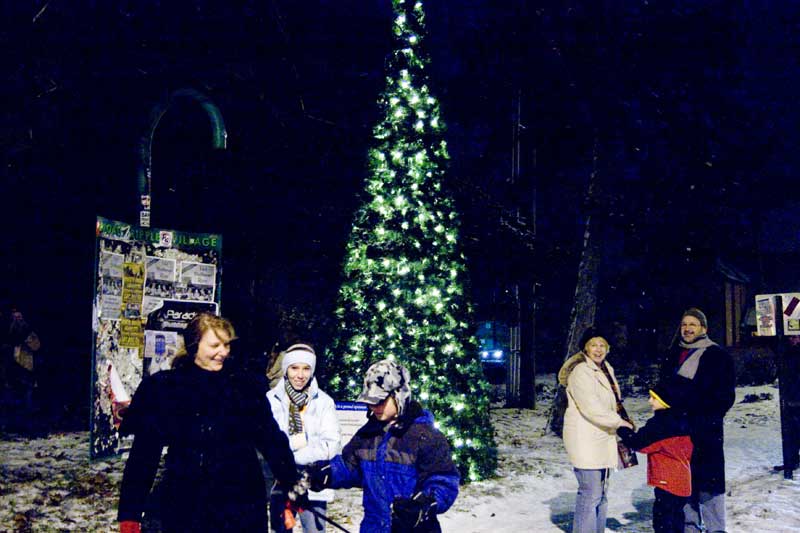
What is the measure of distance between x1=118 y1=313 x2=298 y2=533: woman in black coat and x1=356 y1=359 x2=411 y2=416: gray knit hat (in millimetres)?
692

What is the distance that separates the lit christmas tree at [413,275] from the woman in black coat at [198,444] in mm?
5312

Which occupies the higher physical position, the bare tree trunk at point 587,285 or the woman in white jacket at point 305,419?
the bare tree trunk at point 587,285

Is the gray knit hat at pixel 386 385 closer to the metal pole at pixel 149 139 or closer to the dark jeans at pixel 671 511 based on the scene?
the dark jeans at pixel 671 511

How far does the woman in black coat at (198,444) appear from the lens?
13.2 feet

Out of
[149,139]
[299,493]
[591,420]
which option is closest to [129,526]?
[299,493]

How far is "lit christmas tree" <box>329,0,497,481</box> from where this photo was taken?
31.6 feet

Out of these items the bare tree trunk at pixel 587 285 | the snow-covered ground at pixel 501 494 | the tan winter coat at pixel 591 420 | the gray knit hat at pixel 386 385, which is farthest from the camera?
the bare tree trunk at pixel 587 285

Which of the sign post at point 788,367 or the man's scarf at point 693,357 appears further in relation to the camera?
the sign post at point 788,367

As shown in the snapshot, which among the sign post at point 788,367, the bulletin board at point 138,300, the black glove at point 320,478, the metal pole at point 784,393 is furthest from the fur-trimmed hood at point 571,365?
the metal pole at point 784,393

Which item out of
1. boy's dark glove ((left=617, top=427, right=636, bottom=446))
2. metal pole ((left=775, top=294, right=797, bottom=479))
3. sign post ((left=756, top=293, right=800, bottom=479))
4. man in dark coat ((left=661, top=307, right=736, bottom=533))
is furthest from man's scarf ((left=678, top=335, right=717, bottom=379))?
metal pole ((left=775, top=294, right=797, bottom=479))

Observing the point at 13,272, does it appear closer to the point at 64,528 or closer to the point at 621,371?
the point at 64,528

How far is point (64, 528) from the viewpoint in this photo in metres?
7.43

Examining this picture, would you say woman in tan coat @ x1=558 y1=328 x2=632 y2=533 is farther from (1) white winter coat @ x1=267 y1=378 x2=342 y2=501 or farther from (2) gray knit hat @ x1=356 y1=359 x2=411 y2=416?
(2) gray knit hat @ x1=356 y1=359 x2=411 y2=416

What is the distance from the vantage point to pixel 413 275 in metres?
9.82
